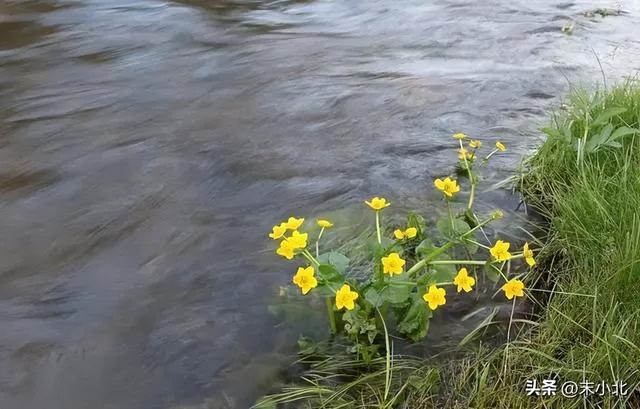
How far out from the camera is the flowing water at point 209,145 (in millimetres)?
2430

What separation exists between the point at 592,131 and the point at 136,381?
2378mm

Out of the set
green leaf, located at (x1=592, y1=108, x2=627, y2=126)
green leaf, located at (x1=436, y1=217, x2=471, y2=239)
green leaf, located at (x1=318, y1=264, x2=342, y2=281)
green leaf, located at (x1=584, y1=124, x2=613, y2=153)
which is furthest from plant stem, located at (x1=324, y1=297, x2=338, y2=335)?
green leaf, located at (x1=592, y1=108, x2=627, y2=126)

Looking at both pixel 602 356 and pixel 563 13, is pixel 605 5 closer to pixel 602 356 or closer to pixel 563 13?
pixel 563 13

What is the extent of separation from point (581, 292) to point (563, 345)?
0.76 feet

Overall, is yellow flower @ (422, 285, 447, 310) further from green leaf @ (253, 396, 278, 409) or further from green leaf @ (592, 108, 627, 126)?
green leaf @ (592, 108, 627, 126)

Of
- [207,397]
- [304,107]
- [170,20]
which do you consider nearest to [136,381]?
[207,397]

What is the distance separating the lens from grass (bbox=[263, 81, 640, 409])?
213 cm

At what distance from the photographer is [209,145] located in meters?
3.69

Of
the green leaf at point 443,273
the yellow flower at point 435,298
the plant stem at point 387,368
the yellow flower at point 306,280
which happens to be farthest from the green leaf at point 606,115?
the yellow flower at point 306,280

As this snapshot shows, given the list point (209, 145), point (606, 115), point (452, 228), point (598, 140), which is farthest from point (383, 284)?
point (209, 145)

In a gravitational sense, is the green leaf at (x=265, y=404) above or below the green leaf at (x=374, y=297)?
below

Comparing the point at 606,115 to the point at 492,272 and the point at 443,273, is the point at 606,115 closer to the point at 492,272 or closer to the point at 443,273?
the point at 492,272

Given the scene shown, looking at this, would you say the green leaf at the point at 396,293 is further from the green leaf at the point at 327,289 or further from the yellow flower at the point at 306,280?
the yellow flower at the point at 306,280

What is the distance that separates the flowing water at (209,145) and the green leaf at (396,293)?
321mm
